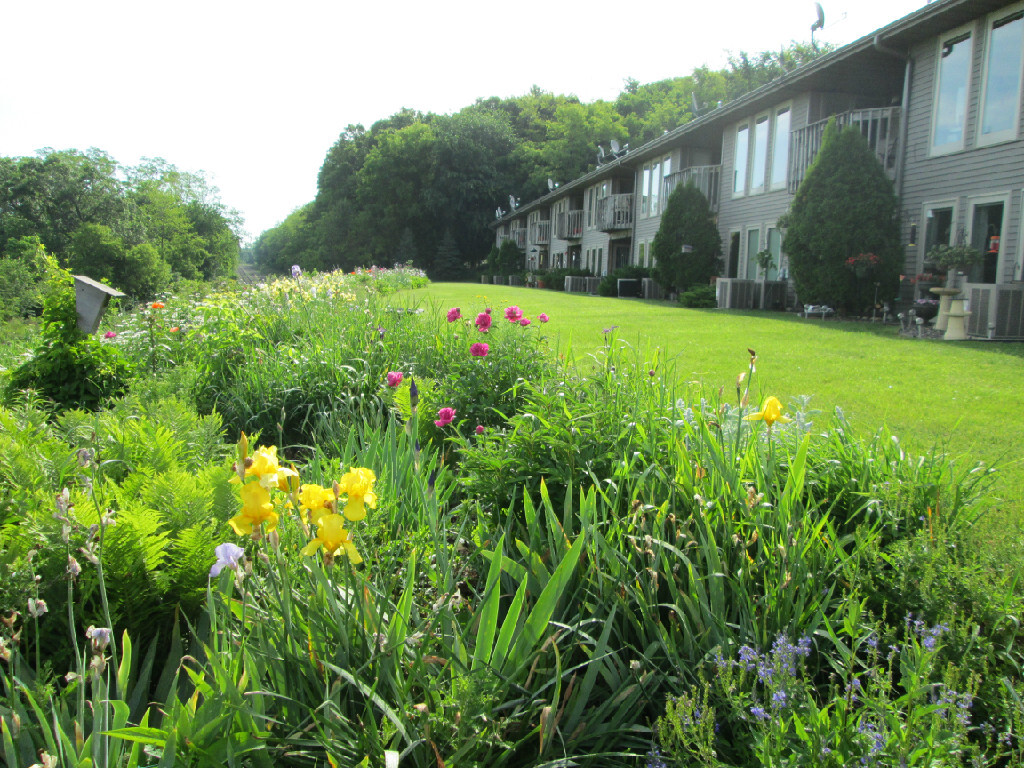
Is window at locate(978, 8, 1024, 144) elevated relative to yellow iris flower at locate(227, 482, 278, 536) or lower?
elevated

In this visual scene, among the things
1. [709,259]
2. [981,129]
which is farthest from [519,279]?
[981,129]

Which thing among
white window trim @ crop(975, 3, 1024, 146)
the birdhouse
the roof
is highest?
the roof

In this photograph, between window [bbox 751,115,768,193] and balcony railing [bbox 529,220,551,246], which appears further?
balcony railing [bbox 529,220,551,246]

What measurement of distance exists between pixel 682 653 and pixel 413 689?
0.73m

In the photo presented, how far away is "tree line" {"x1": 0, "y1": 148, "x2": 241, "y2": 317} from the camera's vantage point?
40.2 meters

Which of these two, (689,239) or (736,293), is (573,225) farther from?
(736,293)

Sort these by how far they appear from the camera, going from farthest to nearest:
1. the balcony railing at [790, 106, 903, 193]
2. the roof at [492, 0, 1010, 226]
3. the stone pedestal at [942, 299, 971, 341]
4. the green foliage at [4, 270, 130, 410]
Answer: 1. the balcony railing at [790, 106, 903, 193]
2. the roof at [492, 0, 1010, 226]
3. the stone pedestal at [942, 299, 971, 341]
4. the green foliage at [4, 270, 130, 410]

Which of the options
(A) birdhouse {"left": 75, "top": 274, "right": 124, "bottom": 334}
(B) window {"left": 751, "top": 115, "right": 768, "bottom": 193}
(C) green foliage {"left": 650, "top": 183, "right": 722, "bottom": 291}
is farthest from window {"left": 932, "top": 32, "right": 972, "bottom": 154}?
(A) birdhouse {"left": 75, "top": 274, "right": 124, "bottom": 334}

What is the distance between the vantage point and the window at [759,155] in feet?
55.2

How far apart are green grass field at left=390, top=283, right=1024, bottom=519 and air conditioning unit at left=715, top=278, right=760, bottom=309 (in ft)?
15.9

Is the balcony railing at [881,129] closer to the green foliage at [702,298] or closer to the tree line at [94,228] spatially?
the green foliage at [702,298]

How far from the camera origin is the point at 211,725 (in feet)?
4.18

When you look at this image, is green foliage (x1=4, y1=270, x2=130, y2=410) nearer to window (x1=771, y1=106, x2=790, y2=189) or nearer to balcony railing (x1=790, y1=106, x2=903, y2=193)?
balcony railing (x1=790, y1=106, x2=903, y2=193)

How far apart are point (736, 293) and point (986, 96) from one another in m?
5.68
